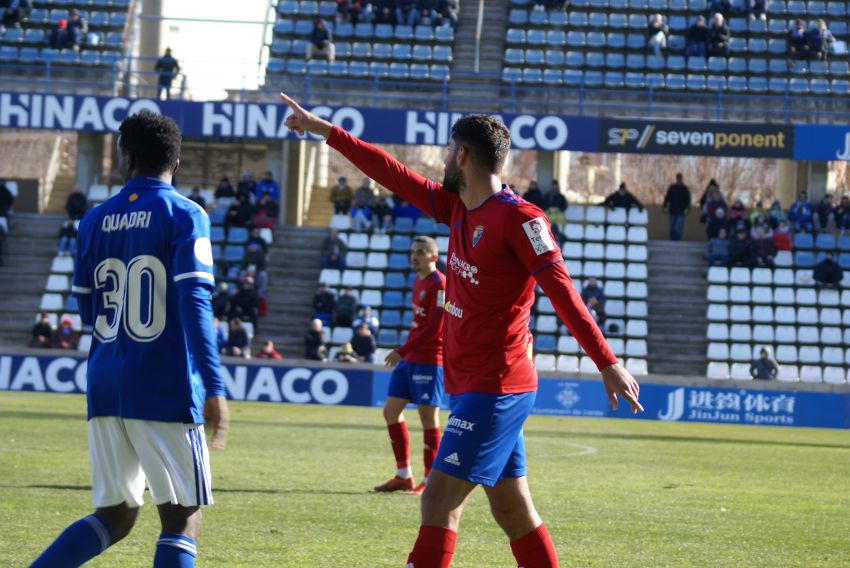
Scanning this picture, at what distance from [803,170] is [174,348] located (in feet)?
106

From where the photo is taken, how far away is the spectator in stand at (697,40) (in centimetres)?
3419

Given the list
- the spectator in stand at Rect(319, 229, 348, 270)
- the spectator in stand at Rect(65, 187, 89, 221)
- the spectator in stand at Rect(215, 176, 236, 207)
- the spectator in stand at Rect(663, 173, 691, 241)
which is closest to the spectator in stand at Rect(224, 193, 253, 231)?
the spectator in stand at Rect(215, 176, 236, 207)

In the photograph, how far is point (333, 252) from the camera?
102 feet

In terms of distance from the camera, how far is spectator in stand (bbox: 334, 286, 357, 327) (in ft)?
94.9

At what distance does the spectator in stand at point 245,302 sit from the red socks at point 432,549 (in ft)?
77.6

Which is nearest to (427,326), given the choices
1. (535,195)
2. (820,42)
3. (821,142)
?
(535,195)

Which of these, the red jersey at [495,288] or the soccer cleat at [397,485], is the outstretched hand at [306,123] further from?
the soccer cleat at [397,485]

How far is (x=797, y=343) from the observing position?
2959 cm

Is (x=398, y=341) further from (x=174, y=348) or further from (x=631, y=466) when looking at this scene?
(x=174, y=348)

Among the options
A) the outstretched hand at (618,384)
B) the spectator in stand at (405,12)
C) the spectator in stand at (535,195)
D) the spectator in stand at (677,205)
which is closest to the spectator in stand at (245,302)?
the spectator in stand at (535,195)

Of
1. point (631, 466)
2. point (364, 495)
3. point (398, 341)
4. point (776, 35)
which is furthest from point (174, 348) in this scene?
point (776, 35)

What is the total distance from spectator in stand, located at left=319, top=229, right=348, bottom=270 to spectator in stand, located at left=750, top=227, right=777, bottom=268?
9490mm

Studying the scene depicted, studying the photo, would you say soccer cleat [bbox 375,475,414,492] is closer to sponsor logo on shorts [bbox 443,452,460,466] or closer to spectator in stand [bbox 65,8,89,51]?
sponsor logo on shorts [bbox 443,452,460,466]

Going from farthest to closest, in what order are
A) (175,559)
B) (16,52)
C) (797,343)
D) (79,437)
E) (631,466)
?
(16,52) → (797,343) → (79,437) → (631,466) → (175,559)
